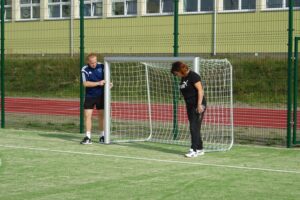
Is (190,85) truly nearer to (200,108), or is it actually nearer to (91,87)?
(200,108)

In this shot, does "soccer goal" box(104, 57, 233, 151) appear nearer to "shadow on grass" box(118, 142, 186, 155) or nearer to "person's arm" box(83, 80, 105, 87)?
"person's arm" box(83, 80, 105, 87)

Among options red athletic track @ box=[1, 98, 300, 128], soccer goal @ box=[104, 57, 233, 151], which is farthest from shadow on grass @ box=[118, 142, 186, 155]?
red athletic track @ box=[1, 98, 300, 128]

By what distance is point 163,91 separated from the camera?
49.2 ft

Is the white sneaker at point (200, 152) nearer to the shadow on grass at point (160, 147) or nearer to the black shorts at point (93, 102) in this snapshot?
the shadow on grass at point (160, 147)

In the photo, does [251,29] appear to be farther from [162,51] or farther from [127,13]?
[127,13]

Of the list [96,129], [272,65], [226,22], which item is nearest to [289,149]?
[96,129]

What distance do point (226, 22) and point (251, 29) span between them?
3388 mm

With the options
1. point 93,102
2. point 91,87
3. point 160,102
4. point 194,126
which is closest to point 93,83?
point 91,87

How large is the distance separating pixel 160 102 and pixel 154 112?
1.64 feet

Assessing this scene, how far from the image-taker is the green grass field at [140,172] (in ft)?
28.3

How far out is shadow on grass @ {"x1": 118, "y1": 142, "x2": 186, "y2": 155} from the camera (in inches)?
499

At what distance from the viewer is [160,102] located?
15.6 m

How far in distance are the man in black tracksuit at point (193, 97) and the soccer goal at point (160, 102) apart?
2.23 ft

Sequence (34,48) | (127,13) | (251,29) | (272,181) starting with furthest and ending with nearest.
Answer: (127,13), (34,48), (251,29), (272,181)
